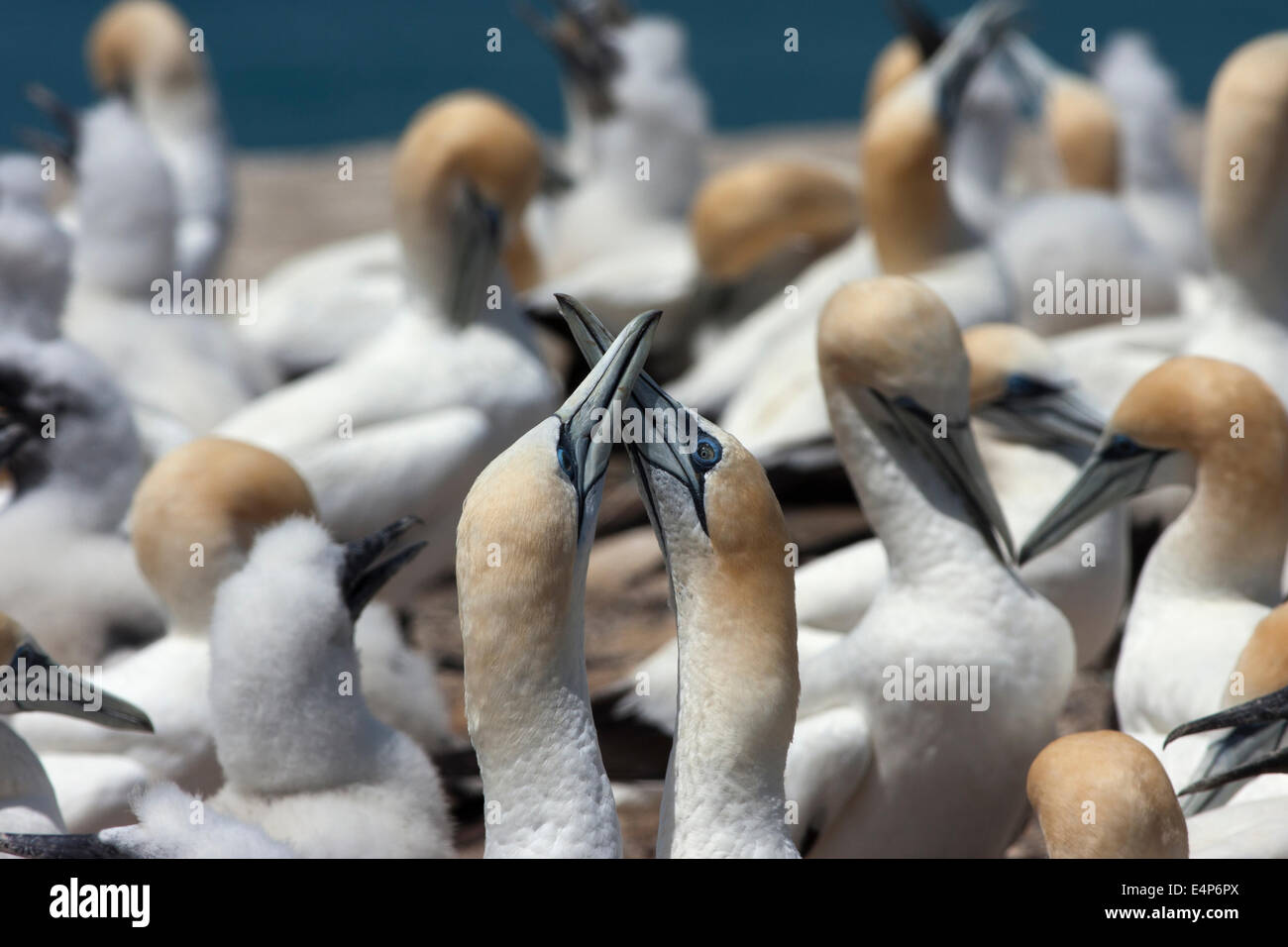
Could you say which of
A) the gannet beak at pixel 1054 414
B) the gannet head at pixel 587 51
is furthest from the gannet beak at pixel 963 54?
the gannet head at pixel 587 51

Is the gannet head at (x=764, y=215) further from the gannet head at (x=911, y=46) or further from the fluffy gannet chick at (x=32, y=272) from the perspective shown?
the fluffy gannet chick at (x=32, y=272)

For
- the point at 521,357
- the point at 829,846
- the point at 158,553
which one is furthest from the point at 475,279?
the point at 829,846

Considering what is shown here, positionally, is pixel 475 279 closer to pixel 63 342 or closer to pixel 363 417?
pixel 363 417

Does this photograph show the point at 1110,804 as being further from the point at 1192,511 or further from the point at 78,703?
the point at 78,703

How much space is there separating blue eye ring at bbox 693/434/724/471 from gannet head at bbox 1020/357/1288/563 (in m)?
1.40

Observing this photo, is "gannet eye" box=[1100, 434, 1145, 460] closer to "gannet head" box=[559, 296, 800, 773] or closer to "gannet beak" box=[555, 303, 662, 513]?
"gannet head" box=[559, 296, 800, 773]

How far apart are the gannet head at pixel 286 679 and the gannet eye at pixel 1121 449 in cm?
157

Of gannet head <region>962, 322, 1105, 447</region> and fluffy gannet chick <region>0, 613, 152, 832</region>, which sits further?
gannet head <region>962, 322, 1105, 447</region>

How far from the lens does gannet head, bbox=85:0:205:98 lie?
300 inches

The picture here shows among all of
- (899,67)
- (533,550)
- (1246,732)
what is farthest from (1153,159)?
(533,550)

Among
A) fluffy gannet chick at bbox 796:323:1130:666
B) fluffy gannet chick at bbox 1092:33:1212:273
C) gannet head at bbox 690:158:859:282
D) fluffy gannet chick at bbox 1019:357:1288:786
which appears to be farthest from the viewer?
fluffy gannet chick at bbox 1092:33:1212:273

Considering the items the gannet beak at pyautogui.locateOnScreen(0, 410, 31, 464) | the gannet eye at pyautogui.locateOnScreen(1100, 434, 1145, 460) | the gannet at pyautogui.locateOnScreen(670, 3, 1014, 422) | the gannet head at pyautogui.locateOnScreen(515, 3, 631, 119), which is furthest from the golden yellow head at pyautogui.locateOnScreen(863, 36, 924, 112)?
the gannet beak at pyautogui.locateOnScreen(0, 410, 31, 464)

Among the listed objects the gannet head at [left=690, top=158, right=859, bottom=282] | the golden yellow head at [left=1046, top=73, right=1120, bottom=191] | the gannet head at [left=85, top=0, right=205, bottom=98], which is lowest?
the gannet head at [left=690, top=158, right=859, bottom=282]

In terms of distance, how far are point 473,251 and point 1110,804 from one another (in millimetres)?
2952
